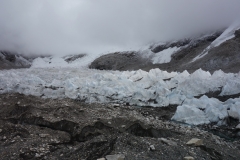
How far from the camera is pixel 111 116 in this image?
8.37m

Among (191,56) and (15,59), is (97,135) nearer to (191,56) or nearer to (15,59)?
(191,56)

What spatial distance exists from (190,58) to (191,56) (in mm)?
954

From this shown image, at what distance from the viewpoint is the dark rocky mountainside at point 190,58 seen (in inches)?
921

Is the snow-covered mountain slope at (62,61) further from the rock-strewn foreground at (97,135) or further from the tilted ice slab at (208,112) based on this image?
the tilted ice slab at (208,112)

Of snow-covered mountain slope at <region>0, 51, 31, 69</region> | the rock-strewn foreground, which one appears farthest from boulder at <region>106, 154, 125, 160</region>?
snow-covered mountain slope at <region>0, 51, 31, 69</region>

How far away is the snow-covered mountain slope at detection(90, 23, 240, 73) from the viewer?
78.0 ft

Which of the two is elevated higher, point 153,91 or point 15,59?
point 15,59

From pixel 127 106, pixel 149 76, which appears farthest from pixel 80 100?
pixel 149 76

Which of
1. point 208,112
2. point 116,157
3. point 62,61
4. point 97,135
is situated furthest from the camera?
point 62,61

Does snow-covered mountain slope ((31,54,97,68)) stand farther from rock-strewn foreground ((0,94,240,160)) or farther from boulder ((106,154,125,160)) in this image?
boulder ((106,154,125,160))

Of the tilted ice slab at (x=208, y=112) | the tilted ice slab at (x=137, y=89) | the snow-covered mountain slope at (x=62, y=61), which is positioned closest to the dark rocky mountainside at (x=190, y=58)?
the snow-covered mountain slope at (x=62, y=61)

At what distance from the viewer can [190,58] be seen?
32031 millimetres

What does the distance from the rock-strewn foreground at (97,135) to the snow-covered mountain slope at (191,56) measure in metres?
12.8

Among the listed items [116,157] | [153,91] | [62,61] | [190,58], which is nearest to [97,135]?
[116,157]
